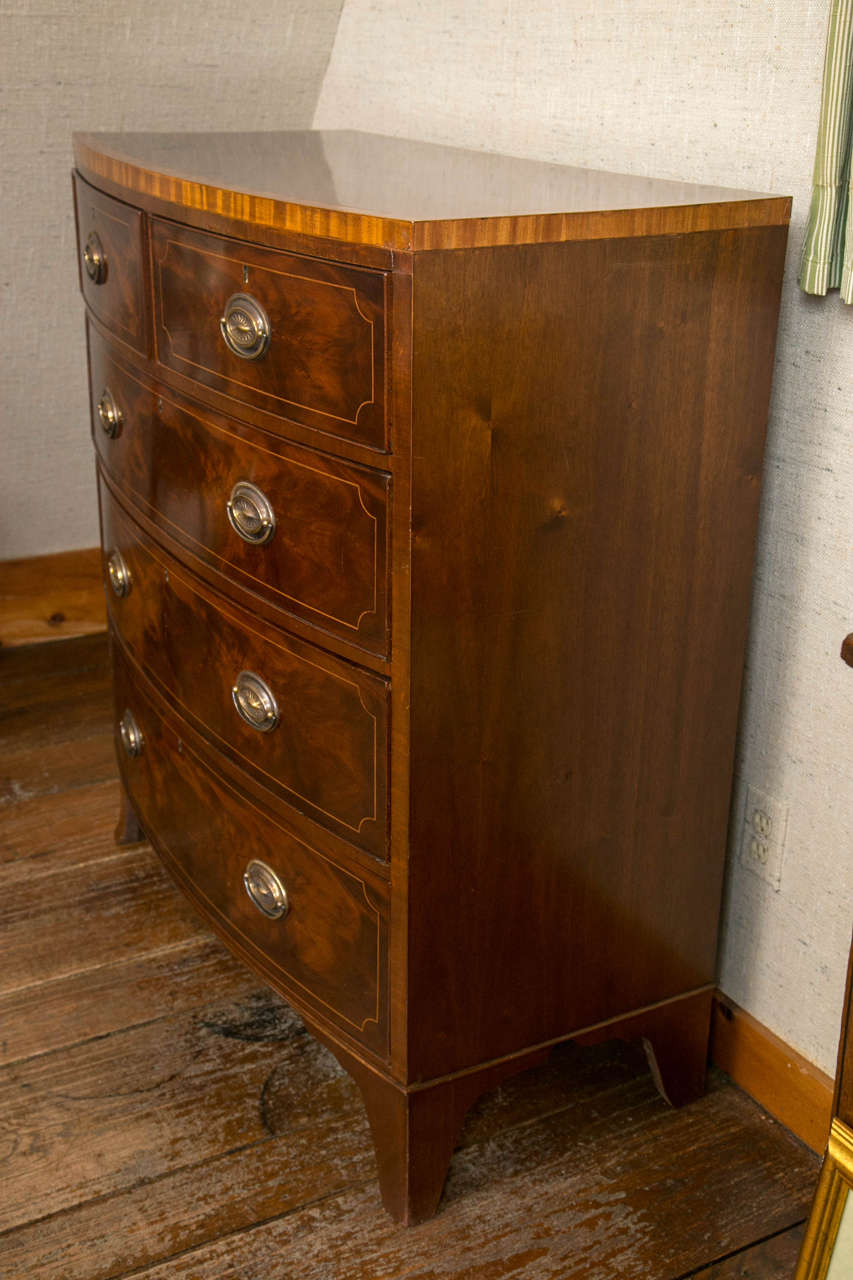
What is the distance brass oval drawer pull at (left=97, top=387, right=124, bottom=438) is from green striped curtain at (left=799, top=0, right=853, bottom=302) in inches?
37.3

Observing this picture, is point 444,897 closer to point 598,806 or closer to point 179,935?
point 598,806

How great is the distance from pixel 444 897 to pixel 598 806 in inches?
8.5

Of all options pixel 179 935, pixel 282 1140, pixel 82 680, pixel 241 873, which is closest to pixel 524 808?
pixel 241 873

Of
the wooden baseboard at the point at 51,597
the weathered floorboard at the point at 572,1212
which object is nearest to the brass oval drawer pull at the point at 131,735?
the weathered floorboard at the point at 572,1212

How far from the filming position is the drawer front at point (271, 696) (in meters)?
1.40

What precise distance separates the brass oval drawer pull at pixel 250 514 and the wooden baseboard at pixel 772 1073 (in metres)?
0.91

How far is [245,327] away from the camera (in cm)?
138

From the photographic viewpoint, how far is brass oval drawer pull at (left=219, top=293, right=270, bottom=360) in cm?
135

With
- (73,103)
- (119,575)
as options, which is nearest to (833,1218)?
(119,575)

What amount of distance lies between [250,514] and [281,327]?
229 mm

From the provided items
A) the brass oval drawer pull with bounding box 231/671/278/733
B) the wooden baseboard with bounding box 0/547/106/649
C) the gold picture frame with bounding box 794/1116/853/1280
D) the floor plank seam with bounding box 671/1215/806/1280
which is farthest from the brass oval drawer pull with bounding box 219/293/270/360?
the wooden baseboard with bounding box 0/547/106/649

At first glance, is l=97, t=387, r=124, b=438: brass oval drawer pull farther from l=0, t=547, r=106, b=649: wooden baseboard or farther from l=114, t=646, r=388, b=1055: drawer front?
l=0, t=547, r=106, b=649: wooden baseboard

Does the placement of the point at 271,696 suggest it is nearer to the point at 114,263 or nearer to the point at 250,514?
the point at 250,514

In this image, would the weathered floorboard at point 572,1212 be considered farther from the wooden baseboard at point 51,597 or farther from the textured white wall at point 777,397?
the wooden baseboard at point 51,597
